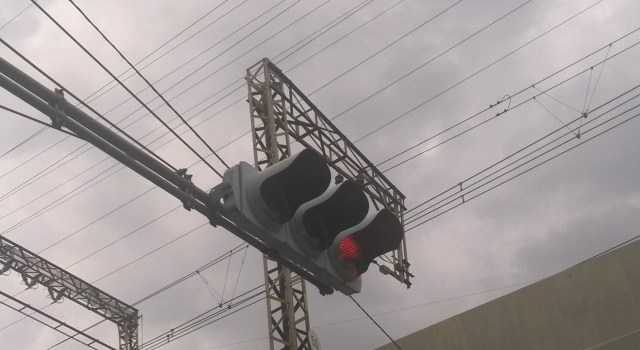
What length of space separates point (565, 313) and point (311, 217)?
8709 mm

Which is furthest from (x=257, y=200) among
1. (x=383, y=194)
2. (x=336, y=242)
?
(x=383, y=194)

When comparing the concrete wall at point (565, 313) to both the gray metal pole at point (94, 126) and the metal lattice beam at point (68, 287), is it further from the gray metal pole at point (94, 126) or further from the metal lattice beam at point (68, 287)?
the metal lattice beam at point (68, 287)

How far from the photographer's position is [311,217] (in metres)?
4.63

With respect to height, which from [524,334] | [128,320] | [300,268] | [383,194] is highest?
[128,320]

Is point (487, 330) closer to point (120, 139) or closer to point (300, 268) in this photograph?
point (300, 268)

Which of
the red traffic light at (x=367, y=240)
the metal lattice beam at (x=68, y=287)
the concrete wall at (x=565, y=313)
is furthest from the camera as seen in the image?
the metal lattice beam at (x=68, y=287)

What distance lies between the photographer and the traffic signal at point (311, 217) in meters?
4.48

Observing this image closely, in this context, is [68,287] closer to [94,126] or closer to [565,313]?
[565,313]

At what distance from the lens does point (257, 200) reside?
14.8 ft

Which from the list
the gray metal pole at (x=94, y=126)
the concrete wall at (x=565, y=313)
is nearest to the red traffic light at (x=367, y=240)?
the gray metal pole at (x=94, y=126)

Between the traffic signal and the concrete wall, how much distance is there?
7116 millimetres

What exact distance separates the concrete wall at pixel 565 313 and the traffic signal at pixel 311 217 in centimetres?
712

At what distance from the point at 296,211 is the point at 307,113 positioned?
989 centimetres

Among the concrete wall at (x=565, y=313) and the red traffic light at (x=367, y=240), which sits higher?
the concrete wall at (x=565, y=313)
